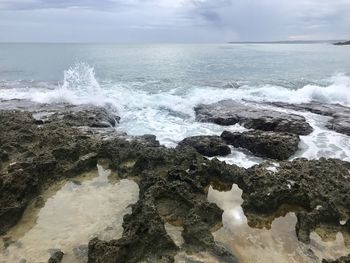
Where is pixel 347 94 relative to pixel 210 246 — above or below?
below

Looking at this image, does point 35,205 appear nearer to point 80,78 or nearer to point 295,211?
point 295,211

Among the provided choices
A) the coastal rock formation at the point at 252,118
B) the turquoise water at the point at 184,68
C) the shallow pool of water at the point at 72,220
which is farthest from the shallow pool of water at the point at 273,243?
the turquoise water at the point at 184,68

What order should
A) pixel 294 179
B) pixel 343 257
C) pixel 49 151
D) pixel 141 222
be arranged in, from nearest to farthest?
pixel 343 257, pixel 141 222, pixel 294 179, pixel 49 151

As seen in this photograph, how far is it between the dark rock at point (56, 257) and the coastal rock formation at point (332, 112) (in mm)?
11353

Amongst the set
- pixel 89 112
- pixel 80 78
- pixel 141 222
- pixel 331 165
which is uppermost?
pixel 141 222

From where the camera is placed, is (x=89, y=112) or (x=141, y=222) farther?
(x=89, y=112)

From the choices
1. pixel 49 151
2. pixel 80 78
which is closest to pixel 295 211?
pixel 49 151

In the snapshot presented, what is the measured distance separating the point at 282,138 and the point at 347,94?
1228 cm

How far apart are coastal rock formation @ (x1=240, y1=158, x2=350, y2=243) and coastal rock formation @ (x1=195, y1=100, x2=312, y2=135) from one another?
480 cm

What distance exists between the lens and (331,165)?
9.25m

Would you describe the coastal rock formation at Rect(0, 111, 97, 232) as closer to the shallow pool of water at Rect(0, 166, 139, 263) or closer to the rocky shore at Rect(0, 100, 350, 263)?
the rocky shore at Rect(0, 100, 350, 263)

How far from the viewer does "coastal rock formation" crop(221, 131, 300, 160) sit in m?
11.0

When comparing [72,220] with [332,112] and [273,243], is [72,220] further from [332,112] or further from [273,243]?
[332,112]

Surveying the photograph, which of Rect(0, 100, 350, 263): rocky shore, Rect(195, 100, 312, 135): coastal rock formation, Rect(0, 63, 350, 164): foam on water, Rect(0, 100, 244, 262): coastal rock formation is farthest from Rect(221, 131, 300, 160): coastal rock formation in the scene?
Rect(0, 100, 244, 262): coastal rock formation
